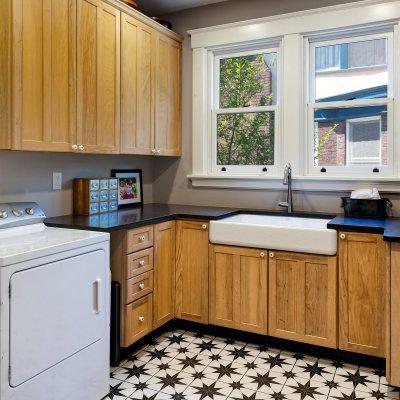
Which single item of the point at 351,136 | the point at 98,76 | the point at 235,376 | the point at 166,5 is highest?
the point at 166,5

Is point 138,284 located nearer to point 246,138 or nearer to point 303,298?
point 303,298

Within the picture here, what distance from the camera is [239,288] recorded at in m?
2.76

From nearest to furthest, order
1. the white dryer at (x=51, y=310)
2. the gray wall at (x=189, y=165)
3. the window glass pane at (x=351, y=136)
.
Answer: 1. the white dryer at (x=51, y=310)
2. the window glass pane at (x=351, y=136)
3. the gray wall at (x=189, y=165)

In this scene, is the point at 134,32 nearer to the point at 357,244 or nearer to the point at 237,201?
the point at 237,201

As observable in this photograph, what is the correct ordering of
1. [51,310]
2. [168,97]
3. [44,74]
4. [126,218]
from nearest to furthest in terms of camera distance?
[51,310] → [44,74] → [126,218] → [168,97]

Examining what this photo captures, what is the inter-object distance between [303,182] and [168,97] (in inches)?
51.7

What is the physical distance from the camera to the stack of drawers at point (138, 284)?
2.49 m

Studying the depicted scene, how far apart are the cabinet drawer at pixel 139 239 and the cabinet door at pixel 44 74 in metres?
0.65

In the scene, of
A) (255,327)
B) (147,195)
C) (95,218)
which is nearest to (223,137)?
Result: (147,195)

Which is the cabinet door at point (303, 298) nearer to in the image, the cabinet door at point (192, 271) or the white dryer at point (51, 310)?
the cabinet door at point (192, 271)

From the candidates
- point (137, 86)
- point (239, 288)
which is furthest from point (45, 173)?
point (239, 288)

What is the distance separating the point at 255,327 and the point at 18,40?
7.21 feet

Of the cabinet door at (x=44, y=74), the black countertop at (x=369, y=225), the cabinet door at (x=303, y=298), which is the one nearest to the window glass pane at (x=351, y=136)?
the black countertop at (x=369, y=225)

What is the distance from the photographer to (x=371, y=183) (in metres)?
2.92
